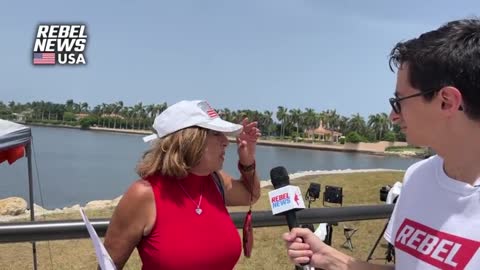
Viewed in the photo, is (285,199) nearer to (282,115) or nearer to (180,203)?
(180,203)

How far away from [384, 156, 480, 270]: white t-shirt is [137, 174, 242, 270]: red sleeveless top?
0.86 m

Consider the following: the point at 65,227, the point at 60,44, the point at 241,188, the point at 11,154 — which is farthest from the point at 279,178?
the point at 60,44

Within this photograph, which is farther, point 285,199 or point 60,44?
point 60,44

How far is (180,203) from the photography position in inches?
91.2

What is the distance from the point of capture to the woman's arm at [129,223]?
2188 mm

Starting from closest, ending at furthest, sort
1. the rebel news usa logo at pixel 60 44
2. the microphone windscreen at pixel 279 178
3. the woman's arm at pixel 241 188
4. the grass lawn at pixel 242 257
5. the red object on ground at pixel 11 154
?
the microphone windscreen at pixel 279 178 < the woman's arm at pixel 241 188 < the grass lawn at pixel 242 257 < the red object on ground at pixel 11 154 < the rebel news usa logo at pixel 60 44

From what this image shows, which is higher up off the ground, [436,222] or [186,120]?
[186,120]

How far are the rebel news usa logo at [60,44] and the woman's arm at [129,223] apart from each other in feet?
40.8

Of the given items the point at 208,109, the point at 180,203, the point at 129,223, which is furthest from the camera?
the point at 208,109

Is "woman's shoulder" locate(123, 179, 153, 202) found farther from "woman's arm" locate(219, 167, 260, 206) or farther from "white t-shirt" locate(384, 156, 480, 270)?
"white t-shirt" locate(384, 156, 480, 270)

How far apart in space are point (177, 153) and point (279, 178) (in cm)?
56

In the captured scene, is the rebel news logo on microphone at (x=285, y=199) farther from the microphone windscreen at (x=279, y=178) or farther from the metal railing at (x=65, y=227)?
the metal railing at (x=65, y=227)

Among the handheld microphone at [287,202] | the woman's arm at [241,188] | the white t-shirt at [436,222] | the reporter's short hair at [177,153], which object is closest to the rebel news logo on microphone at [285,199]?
the handheld microphone at [287,202]

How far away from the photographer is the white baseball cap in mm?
2350
